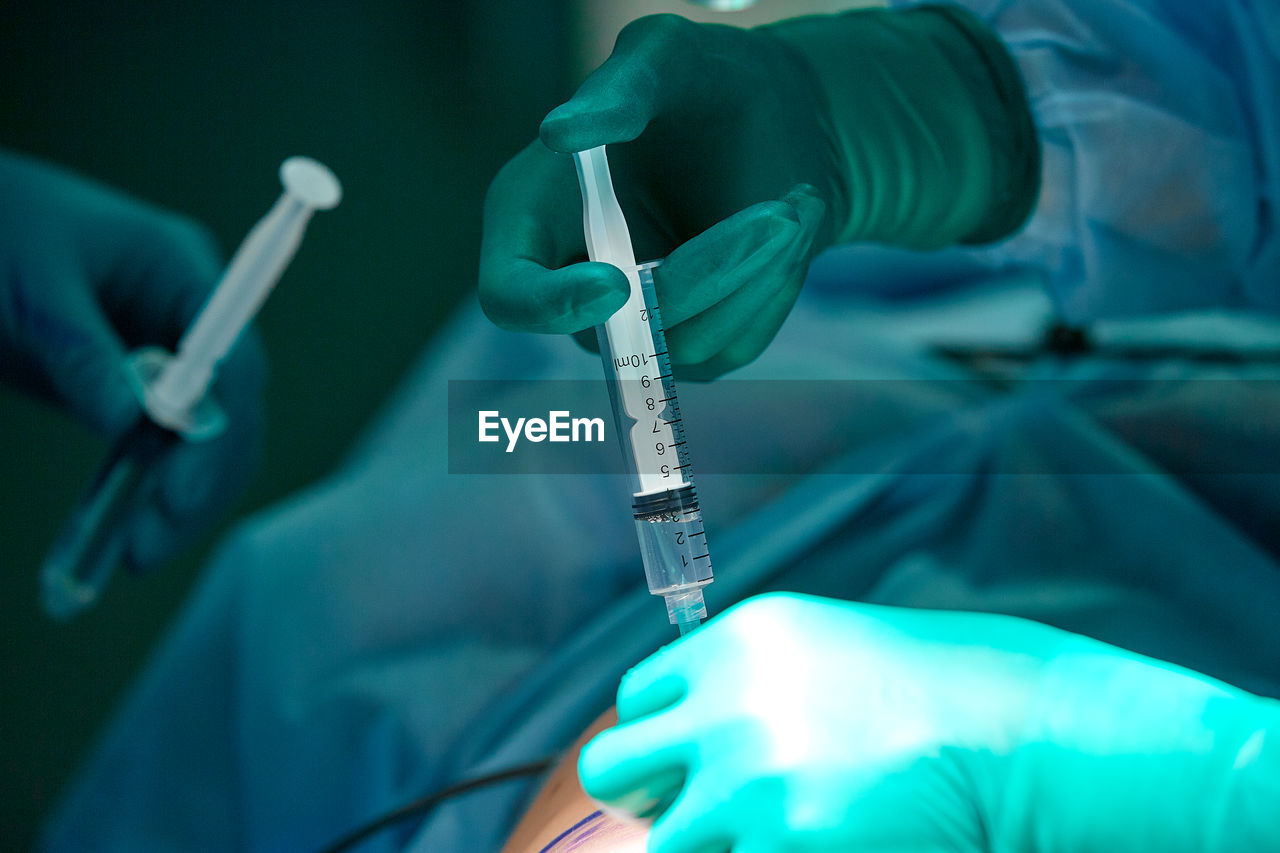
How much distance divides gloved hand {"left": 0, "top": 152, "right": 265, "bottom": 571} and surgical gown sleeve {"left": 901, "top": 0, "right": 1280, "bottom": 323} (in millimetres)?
975

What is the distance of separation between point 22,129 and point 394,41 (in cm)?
46

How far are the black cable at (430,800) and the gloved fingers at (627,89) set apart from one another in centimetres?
52

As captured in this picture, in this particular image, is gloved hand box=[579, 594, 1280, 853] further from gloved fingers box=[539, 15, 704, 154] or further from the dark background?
the dark background

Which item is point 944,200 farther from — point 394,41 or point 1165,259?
point 394,41

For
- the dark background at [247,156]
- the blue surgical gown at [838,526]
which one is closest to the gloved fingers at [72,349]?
the dark background at [247,156]

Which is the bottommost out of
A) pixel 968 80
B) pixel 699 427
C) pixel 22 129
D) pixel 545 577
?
pixel 545 577

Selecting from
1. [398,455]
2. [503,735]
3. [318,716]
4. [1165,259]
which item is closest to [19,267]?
[398,455]

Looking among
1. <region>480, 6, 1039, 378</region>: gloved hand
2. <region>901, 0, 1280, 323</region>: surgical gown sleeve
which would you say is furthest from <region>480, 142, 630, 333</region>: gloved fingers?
<region>901, 0, 1280, 323</region>: surgical gown sleeve

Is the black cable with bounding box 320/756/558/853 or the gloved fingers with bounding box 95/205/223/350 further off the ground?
the gloved fingers with bounding box 95/205/223/350

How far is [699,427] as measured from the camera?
3.03 feet

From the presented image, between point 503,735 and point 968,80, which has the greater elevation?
point 968,80

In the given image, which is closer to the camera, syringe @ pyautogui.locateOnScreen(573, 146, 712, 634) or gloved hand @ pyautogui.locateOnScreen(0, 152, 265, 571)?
syringe @ pyautogui.locateOnScreen(573, 146, 712, 634)

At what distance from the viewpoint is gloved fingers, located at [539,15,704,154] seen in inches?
21.5

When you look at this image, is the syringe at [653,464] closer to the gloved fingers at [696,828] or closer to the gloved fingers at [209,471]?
the gloved fingers at [696,828]
